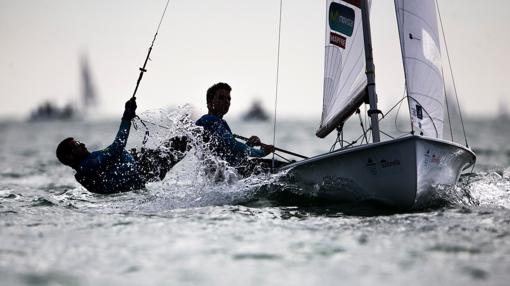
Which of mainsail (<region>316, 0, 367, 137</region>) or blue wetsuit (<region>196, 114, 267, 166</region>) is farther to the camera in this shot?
mainsail (<region>316, 0, 367, 137</region>)

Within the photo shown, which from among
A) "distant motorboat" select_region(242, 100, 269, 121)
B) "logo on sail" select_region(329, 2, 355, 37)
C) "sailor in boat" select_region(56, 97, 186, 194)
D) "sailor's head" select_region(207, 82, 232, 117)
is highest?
"distant motorboat" select_region(242, 100, 269, 121)

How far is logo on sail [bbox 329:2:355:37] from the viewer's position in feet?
22.6

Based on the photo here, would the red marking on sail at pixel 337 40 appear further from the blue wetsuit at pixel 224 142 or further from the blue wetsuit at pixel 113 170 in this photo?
the blue wetsuit at pixel 113 170

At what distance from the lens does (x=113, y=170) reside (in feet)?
21.9

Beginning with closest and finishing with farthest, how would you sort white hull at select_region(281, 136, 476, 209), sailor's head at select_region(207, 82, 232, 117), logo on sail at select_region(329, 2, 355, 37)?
1. white hull at select_region(281, 136, 476, 209)
2. sailor's head at select_region(207, 82, 232, 117)
3. logo on sail at select_region(329, 2, 355, 37)

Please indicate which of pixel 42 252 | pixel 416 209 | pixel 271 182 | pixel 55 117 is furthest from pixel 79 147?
pixel 55 117

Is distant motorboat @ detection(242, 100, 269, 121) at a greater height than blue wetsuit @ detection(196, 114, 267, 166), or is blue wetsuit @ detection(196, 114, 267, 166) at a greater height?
distant motorboat @ detection(242, 100, 269, 121)

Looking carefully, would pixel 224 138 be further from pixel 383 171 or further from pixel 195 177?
pixel 383 171

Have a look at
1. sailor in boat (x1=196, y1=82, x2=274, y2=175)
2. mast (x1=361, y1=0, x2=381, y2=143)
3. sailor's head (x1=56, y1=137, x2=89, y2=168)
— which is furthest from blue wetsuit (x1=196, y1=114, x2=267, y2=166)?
mast (x1=361, y1=0, x2=381, y2=143)

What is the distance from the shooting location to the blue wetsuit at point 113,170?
6462 millimetres

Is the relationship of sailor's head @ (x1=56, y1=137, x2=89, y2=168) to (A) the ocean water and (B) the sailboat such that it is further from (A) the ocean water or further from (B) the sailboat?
(B) the sailboat

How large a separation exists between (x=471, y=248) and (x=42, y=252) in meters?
2.92

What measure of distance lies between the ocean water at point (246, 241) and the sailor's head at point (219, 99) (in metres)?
0.77

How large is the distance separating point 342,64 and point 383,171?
75.3 inches
